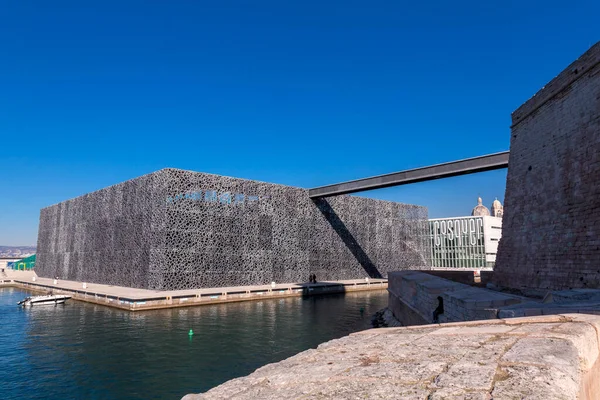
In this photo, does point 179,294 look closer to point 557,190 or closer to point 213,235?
point 213,235

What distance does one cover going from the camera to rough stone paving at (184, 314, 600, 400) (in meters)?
2.98

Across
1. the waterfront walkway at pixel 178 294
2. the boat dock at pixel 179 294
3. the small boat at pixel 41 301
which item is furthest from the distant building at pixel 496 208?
the small boat at pixel 41 301

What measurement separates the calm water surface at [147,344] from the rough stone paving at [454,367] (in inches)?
361

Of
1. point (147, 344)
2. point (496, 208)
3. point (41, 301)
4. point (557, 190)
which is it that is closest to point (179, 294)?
point (41, 301)

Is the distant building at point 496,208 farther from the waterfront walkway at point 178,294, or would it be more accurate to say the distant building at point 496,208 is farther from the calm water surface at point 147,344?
the calm water surface at point 147,344

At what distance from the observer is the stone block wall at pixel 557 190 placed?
13484 mm

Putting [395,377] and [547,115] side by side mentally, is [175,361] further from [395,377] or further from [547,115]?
[547,115]

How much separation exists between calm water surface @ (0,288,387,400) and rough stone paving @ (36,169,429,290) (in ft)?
22.1

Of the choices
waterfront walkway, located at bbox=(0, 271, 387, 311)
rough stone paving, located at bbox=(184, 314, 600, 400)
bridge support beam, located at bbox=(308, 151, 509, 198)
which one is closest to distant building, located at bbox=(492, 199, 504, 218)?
waterfront walkway, located at bbox=(0, 271, 387, 311)

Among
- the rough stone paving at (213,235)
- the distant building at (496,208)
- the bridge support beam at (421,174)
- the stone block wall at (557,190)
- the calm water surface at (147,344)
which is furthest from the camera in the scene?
the distant building at (496,208)

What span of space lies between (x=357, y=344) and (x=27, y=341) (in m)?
19.7

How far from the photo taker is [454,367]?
3.59m

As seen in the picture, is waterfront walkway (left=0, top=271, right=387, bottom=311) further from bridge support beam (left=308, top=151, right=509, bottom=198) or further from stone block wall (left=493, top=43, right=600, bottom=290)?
stone block wall (left=493, top=43, right=600, bottom=290)

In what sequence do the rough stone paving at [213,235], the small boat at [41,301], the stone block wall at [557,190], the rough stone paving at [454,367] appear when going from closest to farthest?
the rough stone paving at [454,367]
the stone block wall at [557,190]
the small boat at [41,301]
the rough stone paving at [213,235]
